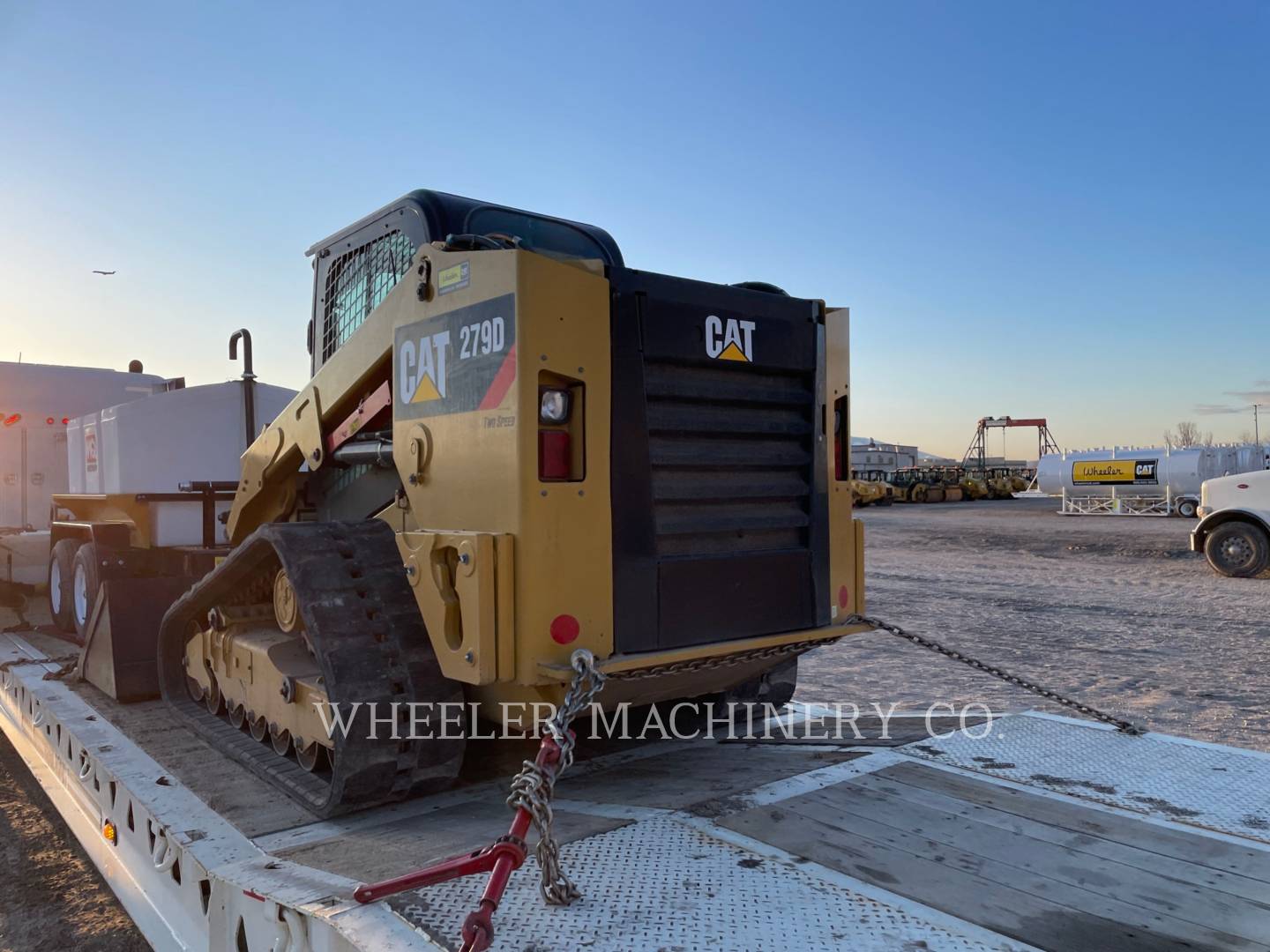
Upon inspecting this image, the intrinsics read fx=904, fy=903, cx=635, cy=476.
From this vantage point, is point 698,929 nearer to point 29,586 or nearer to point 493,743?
point 493,743

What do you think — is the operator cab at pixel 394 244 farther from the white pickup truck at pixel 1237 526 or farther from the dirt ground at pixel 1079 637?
Answer: the white pickup truck at pixel 1237 526

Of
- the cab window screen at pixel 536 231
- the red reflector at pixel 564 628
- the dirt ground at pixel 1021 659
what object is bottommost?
the dirt ground at pixel 1021 659

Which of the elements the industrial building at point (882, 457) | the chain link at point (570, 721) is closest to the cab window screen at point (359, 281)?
the chain link at point (570, 721)

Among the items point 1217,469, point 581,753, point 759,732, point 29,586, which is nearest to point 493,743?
point 581,753

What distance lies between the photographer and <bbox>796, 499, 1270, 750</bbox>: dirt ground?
664cm

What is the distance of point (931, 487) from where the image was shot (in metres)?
48.1

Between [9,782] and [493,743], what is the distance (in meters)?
3.46

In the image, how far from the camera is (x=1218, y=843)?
2.78 metres

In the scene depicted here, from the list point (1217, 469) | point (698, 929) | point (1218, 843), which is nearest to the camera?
point (698, 929)

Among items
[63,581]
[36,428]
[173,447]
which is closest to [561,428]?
[173,447]

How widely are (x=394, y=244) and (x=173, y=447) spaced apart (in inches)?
132

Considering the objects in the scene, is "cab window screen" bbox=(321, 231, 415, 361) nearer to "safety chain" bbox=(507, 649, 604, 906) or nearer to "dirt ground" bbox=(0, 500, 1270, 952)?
"safety chain" bbox=(507, 649, 604, 906)

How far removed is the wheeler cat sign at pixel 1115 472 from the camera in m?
31.4

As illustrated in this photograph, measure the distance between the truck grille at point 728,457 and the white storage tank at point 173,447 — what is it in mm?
4326
